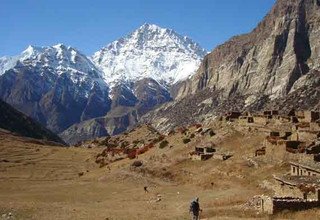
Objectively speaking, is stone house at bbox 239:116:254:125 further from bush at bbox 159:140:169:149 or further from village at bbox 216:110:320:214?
bush at bbox 159:140:169:149

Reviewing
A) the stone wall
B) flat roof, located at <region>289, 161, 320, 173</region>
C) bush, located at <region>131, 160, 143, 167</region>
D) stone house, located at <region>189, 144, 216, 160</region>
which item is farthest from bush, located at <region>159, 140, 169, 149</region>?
the stone wall

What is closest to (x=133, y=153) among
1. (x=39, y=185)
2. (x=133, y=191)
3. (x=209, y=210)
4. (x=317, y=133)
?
(x=39, y=185)

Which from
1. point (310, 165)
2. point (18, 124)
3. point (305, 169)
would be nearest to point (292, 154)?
point (310, 165)

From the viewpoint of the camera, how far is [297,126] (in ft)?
219

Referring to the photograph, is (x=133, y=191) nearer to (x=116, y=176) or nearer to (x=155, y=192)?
(x=155, y=192)

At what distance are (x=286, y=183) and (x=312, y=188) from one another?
325cm

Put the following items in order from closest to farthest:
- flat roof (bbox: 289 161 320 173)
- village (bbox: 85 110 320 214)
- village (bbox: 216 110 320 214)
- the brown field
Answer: village (bbox: 216 110 320 214)
village (bbox: 85 110 320 214)
the brown field
flat roof (bbox: 289 161 320 173)

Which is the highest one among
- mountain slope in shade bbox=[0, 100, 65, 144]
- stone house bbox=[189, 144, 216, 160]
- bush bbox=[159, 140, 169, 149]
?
mountain slope in shade bbox=[0, 100, 65, 144]

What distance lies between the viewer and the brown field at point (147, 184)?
44719 millimetres

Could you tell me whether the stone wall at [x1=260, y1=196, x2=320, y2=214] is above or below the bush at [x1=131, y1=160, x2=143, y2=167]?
below

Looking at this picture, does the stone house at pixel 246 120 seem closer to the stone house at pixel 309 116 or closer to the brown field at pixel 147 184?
the brown field at pixel 147 184

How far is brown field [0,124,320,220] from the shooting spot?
44719 mm

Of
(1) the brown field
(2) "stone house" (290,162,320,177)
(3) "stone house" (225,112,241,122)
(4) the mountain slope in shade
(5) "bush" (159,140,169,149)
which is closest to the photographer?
(1) the brown field

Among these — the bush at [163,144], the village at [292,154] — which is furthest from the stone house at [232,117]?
the bush at [163,144]
